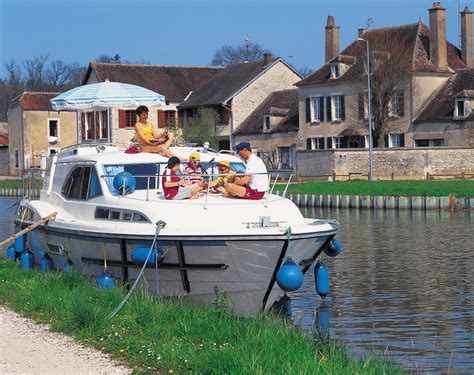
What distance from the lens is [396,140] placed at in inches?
2648

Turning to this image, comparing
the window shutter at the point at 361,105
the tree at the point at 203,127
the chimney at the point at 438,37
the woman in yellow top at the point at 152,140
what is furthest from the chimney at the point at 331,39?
the woman in yellow top at the point at 152,140

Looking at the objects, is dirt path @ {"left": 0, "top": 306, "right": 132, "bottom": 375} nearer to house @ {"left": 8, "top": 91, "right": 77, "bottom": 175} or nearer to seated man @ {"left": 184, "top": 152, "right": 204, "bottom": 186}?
seated man @ {"left": 184, "top": 152, "right": 204, "bottom": 186}

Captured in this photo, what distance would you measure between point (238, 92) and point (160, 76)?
10.1 meters

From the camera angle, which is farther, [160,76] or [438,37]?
[160,76]

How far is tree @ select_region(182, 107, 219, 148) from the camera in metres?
76.9

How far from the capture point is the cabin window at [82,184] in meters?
19.6

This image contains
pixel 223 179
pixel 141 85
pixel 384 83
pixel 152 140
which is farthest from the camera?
pixel 141 85

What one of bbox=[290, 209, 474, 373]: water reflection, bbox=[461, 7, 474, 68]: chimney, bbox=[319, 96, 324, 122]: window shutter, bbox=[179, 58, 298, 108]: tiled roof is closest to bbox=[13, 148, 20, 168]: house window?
bbox=[179, 58, 298, 108]: tiled roof

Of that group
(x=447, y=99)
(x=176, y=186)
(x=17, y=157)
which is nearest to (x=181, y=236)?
(x=176, y=186)

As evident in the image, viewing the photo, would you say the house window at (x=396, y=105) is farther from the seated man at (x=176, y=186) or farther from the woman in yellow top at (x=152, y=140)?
the seated man at (x=176, y=186)

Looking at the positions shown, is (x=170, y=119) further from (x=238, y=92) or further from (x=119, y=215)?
(x=119, y=215)

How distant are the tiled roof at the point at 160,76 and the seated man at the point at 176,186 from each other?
216ft

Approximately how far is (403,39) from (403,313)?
176ft

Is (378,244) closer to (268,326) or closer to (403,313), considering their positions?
(403,313)
